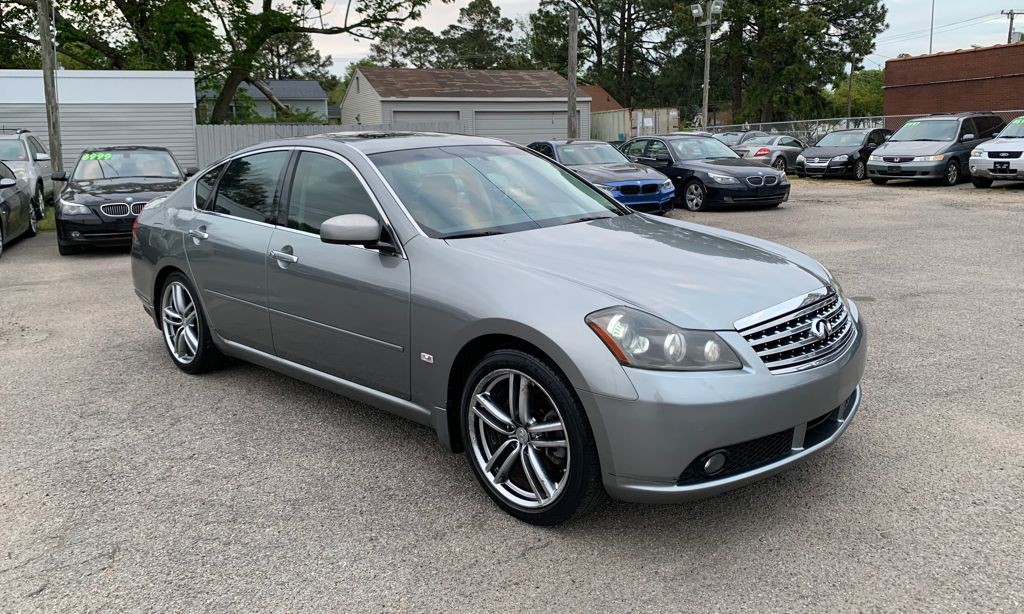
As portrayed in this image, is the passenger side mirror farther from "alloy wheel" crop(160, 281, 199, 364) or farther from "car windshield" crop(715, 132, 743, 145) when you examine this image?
"car windshield" crop(715, 132, 743, 145)

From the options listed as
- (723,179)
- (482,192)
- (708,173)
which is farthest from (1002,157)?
(482,192)

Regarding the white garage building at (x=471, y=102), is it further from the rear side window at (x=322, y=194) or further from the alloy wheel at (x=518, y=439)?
the alloy wheel at (x=518, y=439)

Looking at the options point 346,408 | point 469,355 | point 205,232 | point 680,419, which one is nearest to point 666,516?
point 680,419

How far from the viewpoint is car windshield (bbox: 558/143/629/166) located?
14656 mm

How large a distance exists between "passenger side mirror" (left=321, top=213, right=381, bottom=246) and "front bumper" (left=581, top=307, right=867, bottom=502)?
1.36m

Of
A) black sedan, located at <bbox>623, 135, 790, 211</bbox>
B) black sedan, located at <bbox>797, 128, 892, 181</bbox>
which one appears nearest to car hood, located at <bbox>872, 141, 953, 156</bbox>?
black sedan, located at <bbox>797, 128, 892, 181</bbox>

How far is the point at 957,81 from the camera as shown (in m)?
33.4

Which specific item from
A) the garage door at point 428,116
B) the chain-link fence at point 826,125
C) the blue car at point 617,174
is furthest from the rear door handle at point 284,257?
the garage door at point 428,116

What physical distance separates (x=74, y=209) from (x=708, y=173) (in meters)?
10.6

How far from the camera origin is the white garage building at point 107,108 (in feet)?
78.9

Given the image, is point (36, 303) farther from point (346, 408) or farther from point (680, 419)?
point (680, 419)

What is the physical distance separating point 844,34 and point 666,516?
50642 mm

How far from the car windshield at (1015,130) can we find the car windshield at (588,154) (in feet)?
29.3

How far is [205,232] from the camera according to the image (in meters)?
5.12
